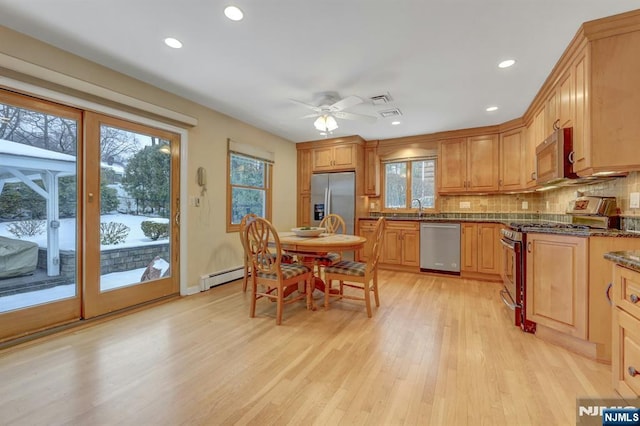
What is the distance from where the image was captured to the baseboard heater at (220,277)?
136 inches

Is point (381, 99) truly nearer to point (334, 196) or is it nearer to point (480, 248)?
point (334, 196)

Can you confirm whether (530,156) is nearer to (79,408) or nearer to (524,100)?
(524,100)

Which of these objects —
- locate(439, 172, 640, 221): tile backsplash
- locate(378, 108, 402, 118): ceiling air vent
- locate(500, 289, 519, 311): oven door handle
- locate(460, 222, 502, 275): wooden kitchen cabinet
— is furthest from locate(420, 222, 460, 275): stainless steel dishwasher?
locate(378, 108, 402, 118): ceiling air vent

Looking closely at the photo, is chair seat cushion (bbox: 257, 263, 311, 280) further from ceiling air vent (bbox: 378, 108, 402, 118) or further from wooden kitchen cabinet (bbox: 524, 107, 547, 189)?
wooden kitchen cabinet (bbox: 524, 107, 547, 189)

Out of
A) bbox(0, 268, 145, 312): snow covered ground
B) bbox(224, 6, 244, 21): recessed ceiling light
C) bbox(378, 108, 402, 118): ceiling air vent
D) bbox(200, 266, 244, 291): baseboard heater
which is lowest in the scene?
bbox(200, 266, 244, 291): baseboard heater

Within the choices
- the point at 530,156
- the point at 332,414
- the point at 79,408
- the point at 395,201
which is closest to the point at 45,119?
the point at 79,408

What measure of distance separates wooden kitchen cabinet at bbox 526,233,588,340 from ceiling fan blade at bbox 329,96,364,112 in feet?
6.60

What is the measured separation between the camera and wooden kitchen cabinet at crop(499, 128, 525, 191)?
3873 mm

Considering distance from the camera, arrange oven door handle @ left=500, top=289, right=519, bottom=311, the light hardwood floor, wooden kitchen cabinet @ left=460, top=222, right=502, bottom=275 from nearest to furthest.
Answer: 1. the light hardwood floor
2. oven door handle @ left=500, top=289, right=519, bottom=311
3. wooden kitchen cabinet @ left=460, top=222, right=502, bottom=275

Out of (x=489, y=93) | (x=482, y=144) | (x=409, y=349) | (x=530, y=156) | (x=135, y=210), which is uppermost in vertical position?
(x=489, y=93)

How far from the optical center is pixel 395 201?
5.14 metres

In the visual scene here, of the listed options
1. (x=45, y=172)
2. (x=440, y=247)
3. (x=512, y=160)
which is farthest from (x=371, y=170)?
(x=45, y=172)

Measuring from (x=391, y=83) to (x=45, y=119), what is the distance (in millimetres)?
3121

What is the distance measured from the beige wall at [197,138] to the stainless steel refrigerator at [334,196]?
0.69 m
